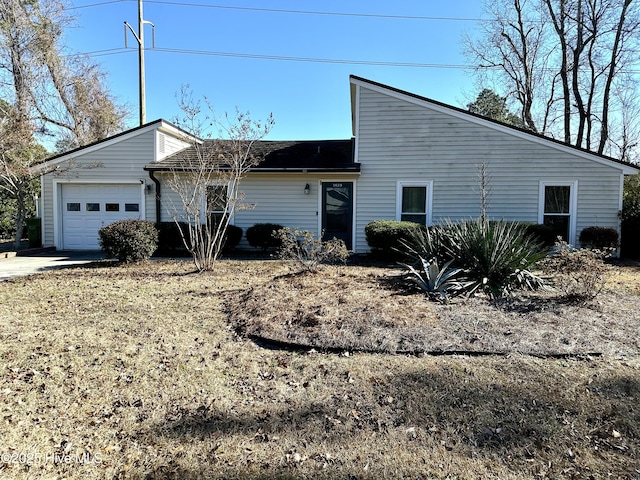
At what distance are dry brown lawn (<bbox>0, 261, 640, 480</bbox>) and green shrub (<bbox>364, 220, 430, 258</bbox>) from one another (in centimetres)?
442

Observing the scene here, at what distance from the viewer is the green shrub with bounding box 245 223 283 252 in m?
11.5

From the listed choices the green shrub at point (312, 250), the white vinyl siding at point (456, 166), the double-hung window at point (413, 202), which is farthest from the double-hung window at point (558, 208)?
the green shrub at point (312, 250)

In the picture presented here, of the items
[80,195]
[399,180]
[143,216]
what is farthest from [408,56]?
[80,195]

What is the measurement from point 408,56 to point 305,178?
11652 millimetres

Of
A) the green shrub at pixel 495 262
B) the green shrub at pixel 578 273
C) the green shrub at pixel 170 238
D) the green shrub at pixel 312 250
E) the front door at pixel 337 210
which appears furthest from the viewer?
the front door at pixel 337 210

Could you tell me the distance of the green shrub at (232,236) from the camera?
11.5m

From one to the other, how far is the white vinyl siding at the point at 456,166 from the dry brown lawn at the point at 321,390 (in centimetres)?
609

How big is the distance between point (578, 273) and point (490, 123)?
23.5 ft

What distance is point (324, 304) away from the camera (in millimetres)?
5246

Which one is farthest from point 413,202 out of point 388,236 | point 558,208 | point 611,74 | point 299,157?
point 611,74

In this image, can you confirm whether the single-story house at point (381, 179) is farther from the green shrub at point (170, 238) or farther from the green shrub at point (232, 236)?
the green shrub at point (170, 238)

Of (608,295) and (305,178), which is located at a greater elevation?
(305,178)

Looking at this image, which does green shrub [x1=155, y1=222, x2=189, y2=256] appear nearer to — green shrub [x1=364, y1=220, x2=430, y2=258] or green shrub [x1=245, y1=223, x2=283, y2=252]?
green shrub [x1=245, y1=223, x2=283, y2=252]

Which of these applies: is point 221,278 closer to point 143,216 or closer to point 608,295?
point 143,216
